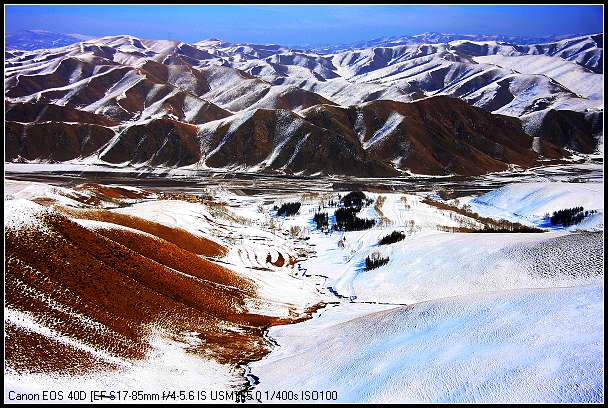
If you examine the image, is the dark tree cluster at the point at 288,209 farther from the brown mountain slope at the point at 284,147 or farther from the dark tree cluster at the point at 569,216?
the brown mountain slope at the point at 284,147

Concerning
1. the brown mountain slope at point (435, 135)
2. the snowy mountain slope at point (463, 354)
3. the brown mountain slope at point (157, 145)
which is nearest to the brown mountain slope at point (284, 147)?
the brown mountain slope at point (157, 145)

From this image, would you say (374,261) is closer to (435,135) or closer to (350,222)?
(350,222)

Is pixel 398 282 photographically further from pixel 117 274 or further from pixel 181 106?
pixel 181 106

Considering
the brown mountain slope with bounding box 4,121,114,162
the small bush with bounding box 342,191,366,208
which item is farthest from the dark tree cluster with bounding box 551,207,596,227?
the brown mountain slope with bounding box 4,121,114,162

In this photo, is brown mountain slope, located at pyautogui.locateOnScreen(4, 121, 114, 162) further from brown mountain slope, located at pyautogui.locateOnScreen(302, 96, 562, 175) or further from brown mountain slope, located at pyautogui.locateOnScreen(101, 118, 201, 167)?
brown mountain slope, located at pyautogui.locateOnScreen(302, 96, 562, 175)

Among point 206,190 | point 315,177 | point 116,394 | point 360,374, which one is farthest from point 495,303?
point 315,177

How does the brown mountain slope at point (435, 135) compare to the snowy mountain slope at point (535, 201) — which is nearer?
the snowy mountain slope at point (535, 201)

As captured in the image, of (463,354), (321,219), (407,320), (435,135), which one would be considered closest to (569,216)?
(321,219)
